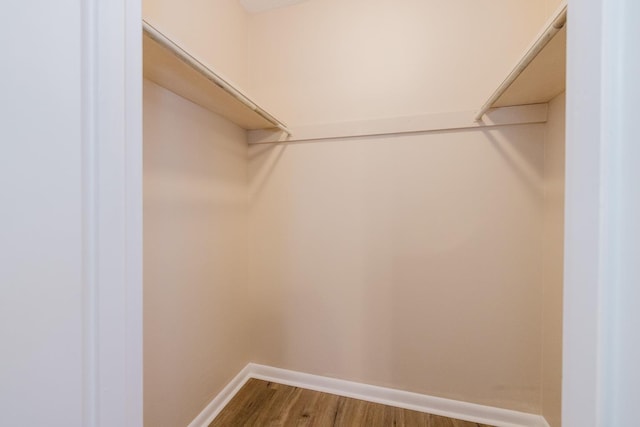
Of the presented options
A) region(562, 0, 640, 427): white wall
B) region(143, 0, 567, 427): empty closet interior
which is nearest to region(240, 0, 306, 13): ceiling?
region(143, 0, 567, 427): empty closet interior

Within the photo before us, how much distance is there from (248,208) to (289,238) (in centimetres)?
37

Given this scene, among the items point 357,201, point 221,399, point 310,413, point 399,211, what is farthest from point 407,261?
point 221,399

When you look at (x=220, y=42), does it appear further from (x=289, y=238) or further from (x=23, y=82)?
(x=23, y=82)

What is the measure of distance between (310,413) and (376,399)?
0.41 m

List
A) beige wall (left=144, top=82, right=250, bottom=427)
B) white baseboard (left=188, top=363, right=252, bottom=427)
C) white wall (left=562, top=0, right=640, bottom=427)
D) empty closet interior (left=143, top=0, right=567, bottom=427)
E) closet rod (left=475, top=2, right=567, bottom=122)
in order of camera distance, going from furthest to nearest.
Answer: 1. white baseboard (left=188, top=363, right=252, bottom=427)
2. empty closet interior (left=143, top=0, right=567, bottom=427)
3. beige wall (left=144, top=82, right=250, bottom=427)
4. closet rod (left=475, top=2, right=567, bottom=122)
5. white wall (left=562, top=0, right=640, bottom=427)

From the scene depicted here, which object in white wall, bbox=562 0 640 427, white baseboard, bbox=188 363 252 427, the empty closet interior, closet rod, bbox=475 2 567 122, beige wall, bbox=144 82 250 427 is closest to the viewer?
white wall, bbox=562 0 640 427

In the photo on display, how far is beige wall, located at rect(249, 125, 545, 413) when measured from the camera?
133cm

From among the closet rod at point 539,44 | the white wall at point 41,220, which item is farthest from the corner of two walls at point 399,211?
the white wall at point 41,220

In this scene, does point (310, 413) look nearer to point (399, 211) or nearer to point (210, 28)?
point (399, 211)

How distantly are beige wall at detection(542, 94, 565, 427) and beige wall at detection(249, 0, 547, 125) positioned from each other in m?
0.39

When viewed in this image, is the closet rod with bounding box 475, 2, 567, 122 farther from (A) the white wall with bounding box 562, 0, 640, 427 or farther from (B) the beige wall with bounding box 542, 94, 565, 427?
(A) the white wall with bounding box 562, 0, 640, 427

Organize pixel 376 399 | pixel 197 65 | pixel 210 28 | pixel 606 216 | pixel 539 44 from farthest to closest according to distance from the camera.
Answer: pixel 376 399 < pixel 210 28 < pixel 197 65 < pixel 539 44 < pixel 606 216

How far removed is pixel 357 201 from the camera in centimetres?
156

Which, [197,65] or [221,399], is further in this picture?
[221,399]
